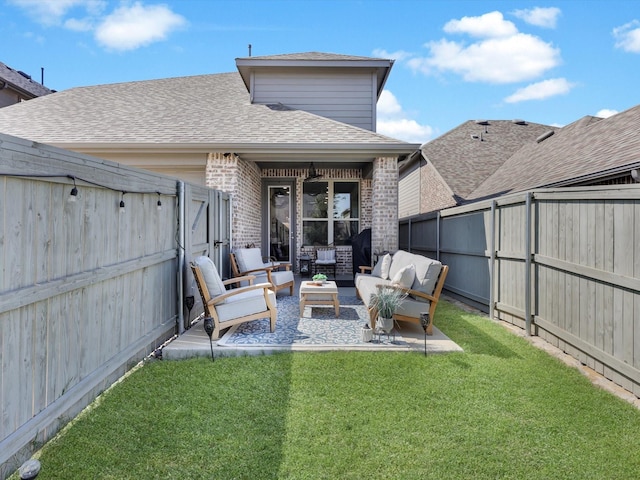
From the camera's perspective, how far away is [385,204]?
764 cm

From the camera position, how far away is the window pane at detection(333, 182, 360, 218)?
1020 centimetres

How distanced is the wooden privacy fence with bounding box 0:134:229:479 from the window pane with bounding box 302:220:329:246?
19.7 ft

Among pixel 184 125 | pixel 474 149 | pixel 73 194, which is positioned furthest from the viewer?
pixel 474 149

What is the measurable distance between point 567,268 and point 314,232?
22.4 ft

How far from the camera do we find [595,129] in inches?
328

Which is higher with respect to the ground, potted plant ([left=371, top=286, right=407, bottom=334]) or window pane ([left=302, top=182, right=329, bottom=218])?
window pane ([left=302, top=182, right=329, bottom=218])

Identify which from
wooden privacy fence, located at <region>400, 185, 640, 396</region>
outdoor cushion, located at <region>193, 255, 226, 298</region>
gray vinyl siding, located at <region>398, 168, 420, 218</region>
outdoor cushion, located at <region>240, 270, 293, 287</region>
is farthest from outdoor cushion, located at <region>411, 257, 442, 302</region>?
gray vinyl siding, located at <region>398, 168, 420, 218</region>

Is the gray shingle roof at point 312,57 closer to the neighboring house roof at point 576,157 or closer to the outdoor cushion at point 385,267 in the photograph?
the neighboring house roof at point 576,157

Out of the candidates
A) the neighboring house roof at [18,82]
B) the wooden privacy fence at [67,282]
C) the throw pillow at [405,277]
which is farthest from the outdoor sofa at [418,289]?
the neighboring house roof at [18,82]

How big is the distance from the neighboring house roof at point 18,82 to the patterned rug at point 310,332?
12.3 meters

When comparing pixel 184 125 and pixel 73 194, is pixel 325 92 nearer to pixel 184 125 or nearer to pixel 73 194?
pixel 184 125

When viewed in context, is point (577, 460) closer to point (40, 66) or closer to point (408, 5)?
point (408, 5)

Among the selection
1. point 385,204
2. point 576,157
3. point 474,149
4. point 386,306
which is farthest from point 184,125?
point 474,149

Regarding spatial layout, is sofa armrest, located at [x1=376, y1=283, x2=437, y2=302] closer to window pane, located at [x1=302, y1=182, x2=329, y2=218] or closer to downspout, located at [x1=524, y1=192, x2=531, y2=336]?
downspout, located at [x1=524, y1=192, x2=531, y2=336]
